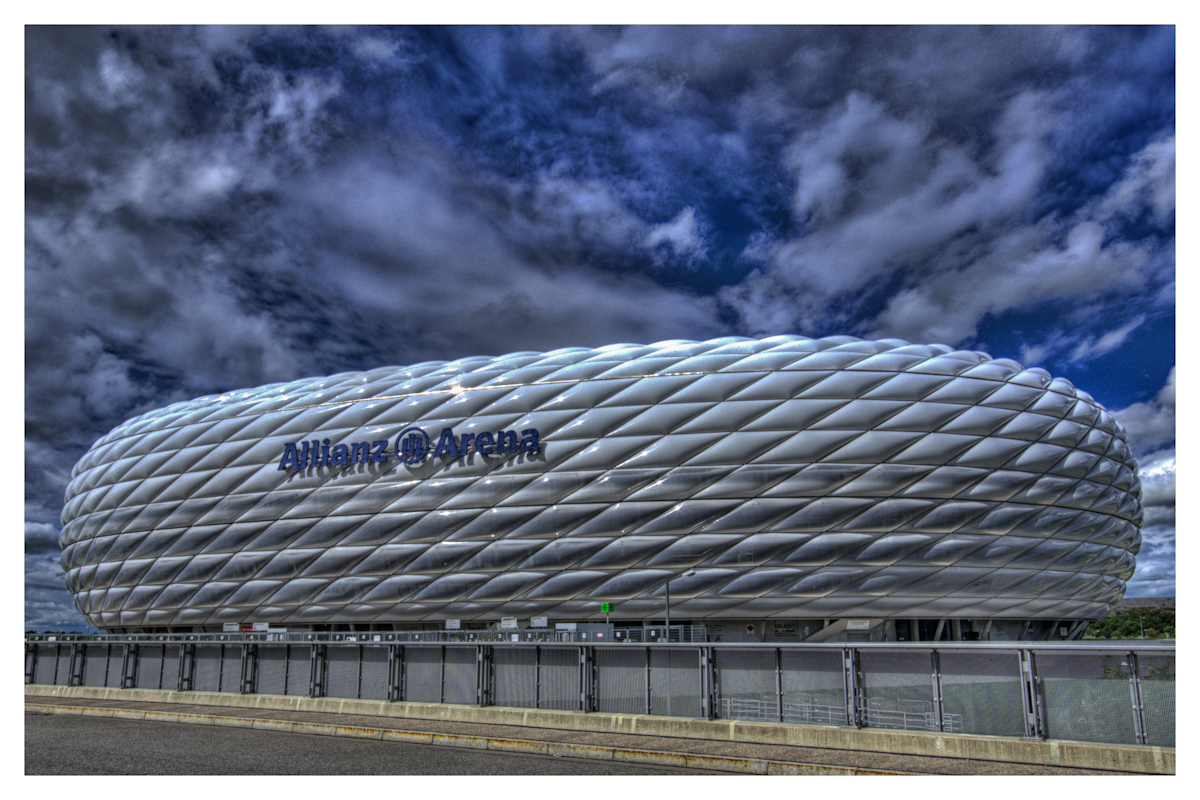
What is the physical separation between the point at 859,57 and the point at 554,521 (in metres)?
22.2

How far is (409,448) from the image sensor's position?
35.8 metres

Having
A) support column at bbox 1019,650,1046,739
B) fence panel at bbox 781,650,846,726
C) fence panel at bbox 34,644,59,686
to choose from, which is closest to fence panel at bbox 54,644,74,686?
fence panel at bbox 34,644,59,686

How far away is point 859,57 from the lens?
16.0 m

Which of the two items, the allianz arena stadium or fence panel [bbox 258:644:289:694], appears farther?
the allianz arena stadium

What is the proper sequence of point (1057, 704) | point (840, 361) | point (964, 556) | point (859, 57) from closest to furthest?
1. point (1057, 704)
2. point (859, 57)
3. point (964, 556)
4. point (840, 361)

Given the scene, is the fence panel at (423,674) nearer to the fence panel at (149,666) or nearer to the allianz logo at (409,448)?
the fence panel at (149,666)

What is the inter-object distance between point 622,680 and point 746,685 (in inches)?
77.6

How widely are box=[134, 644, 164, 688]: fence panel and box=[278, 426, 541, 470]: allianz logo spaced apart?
1734 centimetres

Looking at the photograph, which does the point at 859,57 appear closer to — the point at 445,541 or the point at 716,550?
the point at 716,550

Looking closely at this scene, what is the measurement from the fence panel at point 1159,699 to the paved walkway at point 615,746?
66cm

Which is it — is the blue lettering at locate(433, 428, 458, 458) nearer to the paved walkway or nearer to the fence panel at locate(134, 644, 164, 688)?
the fence panel at locate(134, 644, 164, 688)

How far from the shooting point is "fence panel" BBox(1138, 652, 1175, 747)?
8188 millimetres

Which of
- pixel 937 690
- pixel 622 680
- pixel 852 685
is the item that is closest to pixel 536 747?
pixel 622 680

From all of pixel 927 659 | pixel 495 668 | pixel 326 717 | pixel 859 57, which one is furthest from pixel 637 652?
pixel 859 57
